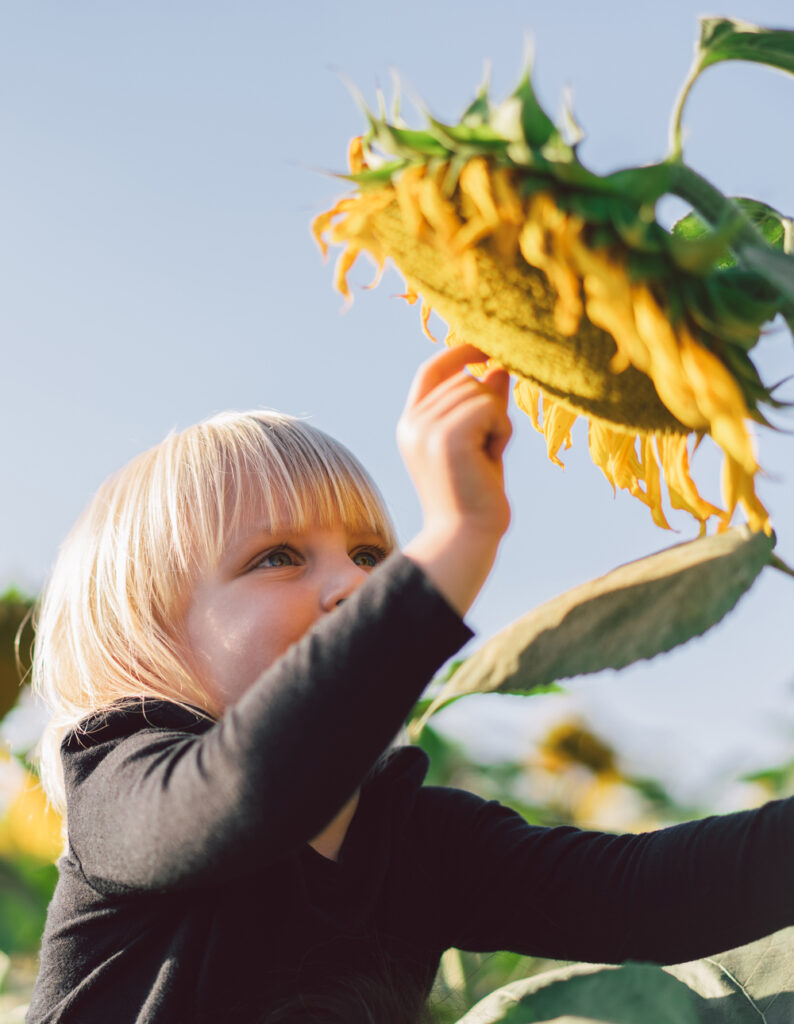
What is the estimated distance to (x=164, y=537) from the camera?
0.93 metres

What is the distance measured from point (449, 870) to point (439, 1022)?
0.14 meters

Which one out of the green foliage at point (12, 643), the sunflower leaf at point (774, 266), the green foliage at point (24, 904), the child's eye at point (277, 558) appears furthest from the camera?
the green foliage at point (12, 643)

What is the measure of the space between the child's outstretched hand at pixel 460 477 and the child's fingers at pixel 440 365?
0.04 feet

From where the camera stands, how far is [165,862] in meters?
0.62

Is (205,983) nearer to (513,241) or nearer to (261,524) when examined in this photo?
(261,524)

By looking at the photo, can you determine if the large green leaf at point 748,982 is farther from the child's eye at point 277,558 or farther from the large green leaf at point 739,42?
the large green leaf at point 739,42

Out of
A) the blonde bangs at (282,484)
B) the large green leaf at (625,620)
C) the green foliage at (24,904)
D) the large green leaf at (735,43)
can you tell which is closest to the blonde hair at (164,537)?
the blonde bangs at (282,484)

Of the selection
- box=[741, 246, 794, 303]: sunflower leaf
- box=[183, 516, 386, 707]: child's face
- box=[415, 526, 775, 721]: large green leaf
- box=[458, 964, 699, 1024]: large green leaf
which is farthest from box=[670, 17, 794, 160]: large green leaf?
box=[458, 964, 699, 1024]: large green leaf

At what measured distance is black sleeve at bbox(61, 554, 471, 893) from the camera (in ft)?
1.80

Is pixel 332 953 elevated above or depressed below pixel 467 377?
below

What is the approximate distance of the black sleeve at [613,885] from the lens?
29.5 inches

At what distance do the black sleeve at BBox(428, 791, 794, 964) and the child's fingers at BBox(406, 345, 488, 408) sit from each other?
0.39 m

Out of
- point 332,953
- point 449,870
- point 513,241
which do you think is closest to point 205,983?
point 332,953

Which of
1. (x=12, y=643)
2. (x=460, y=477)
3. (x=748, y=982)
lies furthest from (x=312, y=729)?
(x=12, y=643)
